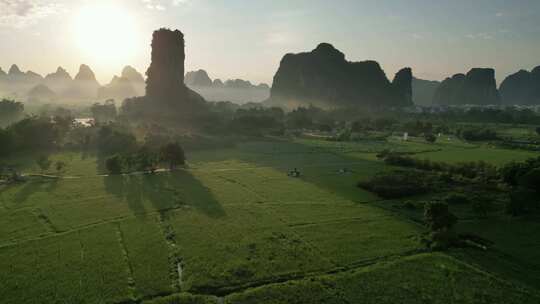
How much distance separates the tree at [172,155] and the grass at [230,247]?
631 cm

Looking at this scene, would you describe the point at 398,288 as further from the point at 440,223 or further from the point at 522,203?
the point at 522,203

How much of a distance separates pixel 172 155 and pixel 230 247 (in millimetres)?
29584

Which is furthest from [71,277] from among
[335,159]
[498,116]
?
[498,116]

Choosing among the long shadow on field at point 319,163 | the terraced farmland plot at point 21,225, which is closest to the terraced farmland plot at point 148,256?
the terraced farmland plot at point 21,225

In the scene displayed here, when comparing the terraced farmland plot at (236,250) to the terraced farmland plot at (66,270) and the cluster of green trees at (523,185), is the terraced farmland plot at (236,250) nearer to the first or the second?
the terraced farmland plot at (66,270)

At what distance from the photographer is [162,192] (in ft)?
141

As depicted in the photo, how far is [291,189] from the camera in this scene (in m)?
45.6

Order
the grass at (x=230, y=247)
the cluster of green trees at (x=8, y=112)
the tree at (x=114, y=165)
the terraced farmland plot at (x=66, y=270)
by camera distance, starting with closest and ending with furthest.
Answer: the terraced farmland plot at (x=66, y=270)
the grass at (x=230, y=247)
the tree at (x=114, y=165)
the cluster of green trees at (x=8, y=112)

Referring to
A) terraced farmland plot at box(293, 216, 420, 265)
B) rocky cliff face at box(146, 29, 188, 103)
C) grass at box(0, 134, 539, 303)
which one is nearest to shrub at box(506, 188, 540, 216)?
grass at box(0, 134, 539, 303)

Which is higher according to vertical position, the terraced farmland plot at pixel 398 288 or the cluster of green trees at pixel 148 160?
the cluster of green trees at pixel 148 160

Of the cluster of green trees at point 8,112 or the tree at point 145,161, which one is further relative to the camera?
the cluster of green trees at point 8,112

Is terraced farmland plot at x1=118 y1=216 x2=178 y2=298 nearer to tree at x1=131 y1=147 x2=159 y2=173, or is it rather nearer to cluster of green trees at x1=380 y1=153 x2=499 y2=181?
tree at x1=131 y1=147 x2=159 y2=173

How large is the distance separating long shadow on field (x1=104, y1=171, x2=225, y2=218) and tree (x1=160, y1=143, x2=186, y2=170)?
8.98 ft

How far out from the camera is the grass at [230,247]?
2264cm
